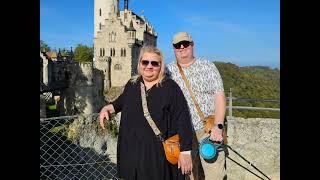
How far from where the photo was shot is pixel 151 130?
330 cm

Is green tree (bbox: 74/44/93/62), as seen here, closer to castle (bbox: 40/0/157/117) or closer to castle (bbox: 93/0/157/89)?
castle (bbox: 40/0/157/117)

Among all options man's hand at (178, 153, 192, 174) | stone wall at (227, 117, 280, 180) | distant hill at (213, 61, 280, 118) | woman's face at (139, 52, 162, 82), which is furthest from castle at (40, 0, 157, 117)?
man's hand at (178, 153, 192, 174)

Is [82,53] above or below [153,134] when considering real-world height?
above

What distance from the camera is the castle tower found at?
66.1 meters

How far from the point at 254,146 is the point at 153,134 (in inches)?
113

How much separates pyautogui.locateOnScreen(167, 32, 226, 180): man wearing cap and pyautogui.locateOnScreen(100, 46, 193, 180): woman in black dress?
427 millimetres

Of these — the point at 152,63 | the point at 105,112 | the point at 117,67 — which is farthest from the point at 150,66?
the point at 117,67

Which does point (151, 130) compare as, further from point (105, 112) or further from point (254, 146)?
point (254, 146)

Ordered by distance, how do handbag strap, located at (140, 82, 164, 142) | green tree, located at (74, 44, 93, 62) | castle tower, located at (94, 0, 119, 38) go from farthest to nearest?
green tree, located at (74, 44, 93, 62) → castle tower, located at (94, 0, 119, 38) → handbag strap, located at (140, 82, 164, 142)

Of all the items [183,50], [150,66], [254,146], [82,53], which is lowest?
[254,146]
